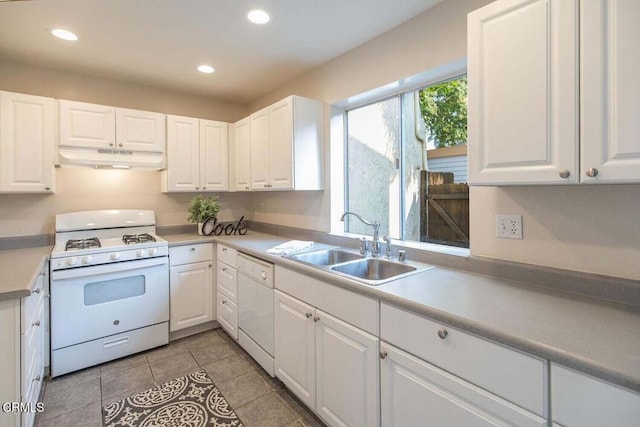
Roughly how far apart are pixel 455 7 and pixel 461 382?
189 centimetres

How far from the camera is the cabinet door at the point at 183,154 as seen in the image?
312 cm

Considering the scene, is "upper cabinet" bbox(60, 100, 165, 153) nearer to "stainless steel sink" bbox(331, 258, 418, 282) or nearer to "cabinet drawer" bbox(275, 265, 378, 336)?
"cabinet drawer" bbox(275, 265, 378, 336)

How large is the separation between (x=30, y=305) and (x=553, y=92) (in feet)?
9.03

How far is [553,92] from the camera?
3.73 feet

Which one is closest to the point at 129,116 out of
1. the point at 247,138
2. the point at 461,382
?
the point at 247,138

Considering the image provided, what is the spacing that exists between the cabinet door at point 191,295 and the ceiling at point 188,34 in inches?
71.7


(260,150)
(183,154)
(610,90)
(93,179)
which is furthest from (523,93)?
(93,179)

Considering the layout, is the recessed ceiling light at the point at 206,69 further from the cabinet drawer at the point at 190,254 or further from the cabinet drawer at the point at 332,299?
the cabinet drawer at the point at 332,299

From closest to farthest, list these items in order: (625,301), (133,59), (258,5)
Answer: (625,301) < (258,5) < (133,59)

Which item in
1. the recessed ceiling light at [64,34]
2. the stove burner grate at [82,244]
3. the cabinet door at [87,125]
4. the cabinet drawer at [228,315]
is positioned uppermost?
the recessed ceiling light at [64,34]

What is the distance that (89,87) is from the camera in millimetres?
2910

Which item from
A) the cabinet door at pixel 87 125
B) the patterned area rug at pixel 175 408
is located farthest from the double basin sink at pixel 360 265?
the cabinet door at pixel 87 125

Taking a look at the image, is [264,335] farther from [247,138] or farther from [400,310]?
[247,138]

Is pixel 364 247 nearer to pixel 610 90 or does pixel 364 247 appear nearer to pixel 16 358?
pixel 610 90
